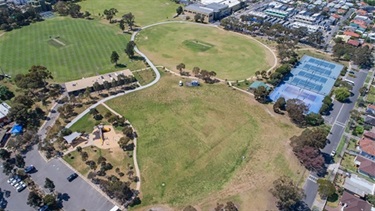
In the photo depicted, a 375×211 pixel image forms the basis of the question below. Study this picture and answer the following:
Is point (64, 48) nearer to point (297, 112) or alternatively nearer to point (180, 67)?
point (180, 67)

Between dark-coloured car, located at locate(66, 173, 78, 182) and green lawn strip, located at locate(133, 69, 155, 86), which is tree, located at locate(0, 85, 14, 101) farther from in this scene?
dark-coloured car, located at locate(66, 173, 78, 182)

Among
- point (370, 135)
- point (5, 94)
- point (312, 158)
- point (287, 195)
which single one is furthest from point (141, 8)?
point (287, 195)

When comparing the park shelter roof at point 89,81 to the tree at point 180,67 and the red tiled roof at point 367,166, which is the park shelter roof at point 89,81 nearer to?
the tree at point 180,67

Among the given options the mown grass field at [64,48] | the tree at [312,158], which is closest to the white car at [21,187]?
the mown grass field at [64,48]

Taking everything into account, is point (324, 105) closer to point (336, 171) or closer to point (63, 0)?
point (336, 171)

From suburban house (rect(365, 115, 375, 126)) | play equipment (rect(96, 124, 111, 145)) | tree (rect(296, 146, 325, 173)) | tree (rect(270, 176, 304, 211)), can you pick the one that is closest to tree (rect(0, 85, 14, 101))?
play equipment (rect(96, 124, 111, 145))

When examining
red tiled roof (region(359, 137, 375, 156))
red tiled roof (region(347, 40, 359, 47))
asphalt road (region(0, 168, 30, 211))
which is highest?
red tiled roof (region(347, 40, 359, 47))

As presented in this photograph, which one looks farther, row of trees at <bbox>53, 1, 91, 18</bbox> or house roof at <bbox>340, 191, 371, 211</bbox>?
row of trees at <bbox>53, 1, 91, 18</bbox>
